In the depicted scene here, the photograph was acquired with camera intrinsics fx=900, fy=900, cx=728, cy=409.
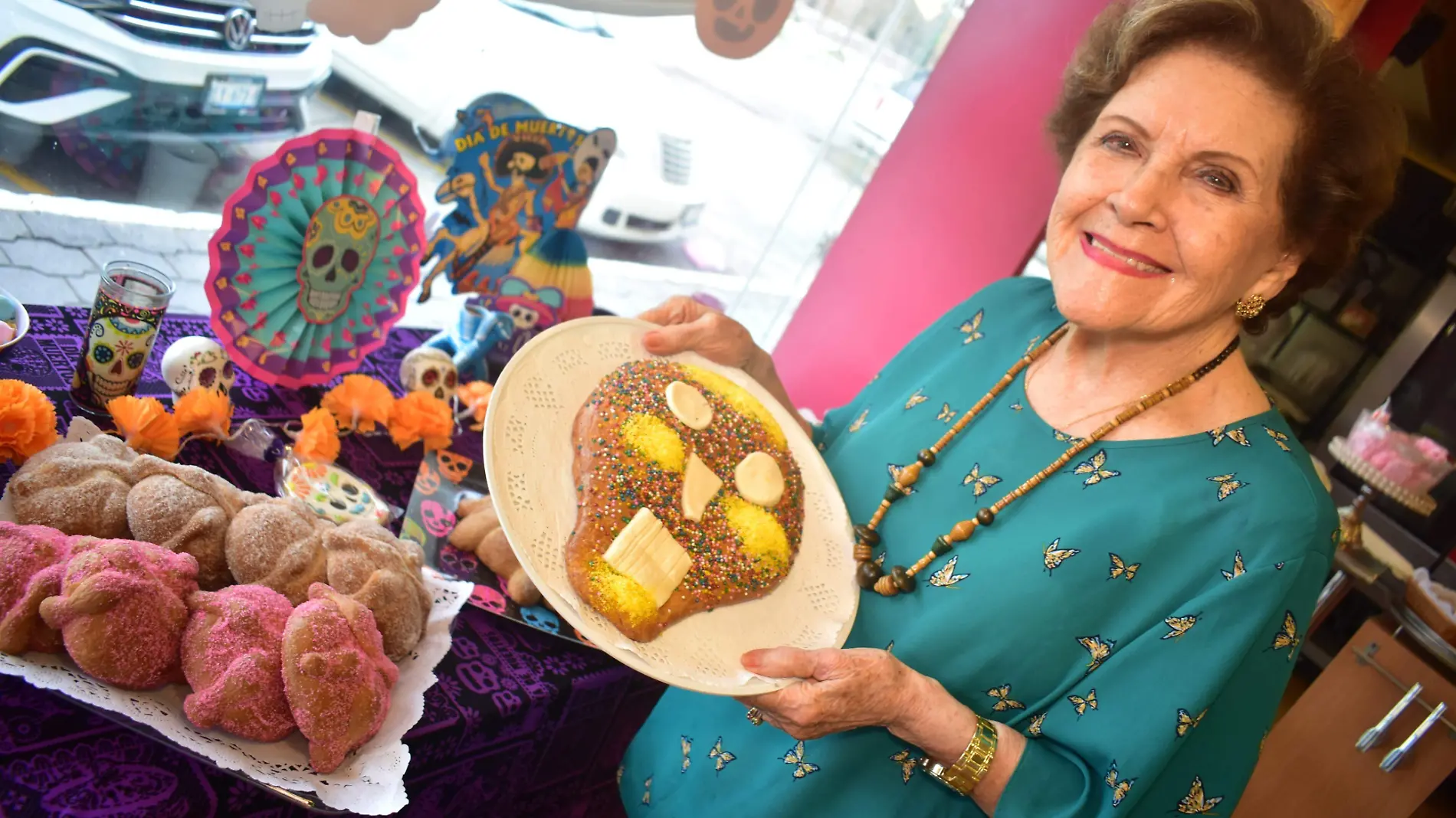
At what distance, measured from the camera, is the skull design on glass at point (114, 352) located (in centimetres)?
141

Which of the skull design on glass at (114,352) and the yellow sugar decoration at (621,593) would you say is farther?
the skull design on glass at (114,352)

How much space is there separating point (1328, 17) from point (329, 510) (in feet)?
5.43

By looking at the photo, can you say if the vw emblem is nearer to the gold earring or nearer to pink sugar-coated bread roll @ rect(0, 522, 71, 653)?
pink sugar-coated bread roll @ rect(0, 522, 71, 653)

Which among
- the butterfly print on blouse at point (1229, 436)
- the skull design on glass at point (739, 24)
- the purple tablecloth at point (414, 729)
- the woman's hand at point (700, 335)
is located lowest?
the purple tablecloth at point (414, 729)

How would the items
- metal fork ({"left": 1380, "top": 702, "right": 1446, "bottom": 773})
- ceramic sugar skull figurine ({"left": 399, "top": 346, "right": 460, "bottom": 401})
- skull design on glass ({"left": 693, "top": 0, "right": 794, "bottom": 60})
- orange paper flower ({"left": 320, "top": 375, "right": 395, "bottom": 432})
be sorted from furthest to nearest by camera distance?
metal fork ({"left": 1380, "top": 702, "right": 1446, "bottom": 773}) → skull design on glass ({"left": 693, "top": 0, "right": 794, "bottom": 60}) → ceramic sugar skull figurine ({"left": 399, "top": 346, "right": 460, "bottom": 401}) → orange paper flower ({"left": 320, "top": 375, "right": 395, "bottom": 432})

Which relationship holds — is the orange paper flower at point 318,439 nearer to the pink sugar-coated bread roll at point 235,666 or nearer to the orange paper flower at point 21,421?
the orange paper flower at point 21,421

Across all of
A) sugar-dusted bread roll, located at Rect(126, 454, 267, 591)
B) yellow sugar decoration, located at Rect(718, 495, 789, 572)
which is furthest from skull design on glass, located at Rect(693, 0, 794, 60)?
sugar-dusted bread roll, located at Rect(126, 454, 267, 591)

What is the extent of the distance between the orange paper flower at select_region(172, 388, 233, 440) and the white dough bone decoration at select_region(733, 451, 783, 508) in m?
0.86

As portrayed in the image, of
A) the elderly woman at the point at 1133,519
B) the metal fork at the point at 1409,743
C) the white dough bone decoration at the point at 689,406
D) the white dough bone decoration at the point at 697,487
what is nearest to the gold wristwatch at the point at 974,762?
the elderly woman at the point at 1133,519

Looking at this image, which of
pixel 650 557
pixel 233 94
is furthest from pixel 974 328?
pixel 233 94

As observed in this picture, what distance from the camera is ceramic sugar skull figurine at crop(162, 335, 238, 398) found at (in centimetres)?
151

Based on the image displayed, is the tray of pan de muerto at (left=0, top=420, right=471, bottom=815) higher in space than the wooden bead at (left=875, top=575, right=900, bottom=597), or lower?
lower

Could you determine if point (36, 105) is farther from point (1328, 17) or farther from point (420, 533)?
point (1328, 17)

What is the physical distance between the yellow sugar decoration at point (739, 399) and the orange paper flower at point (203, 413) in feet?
2.53
